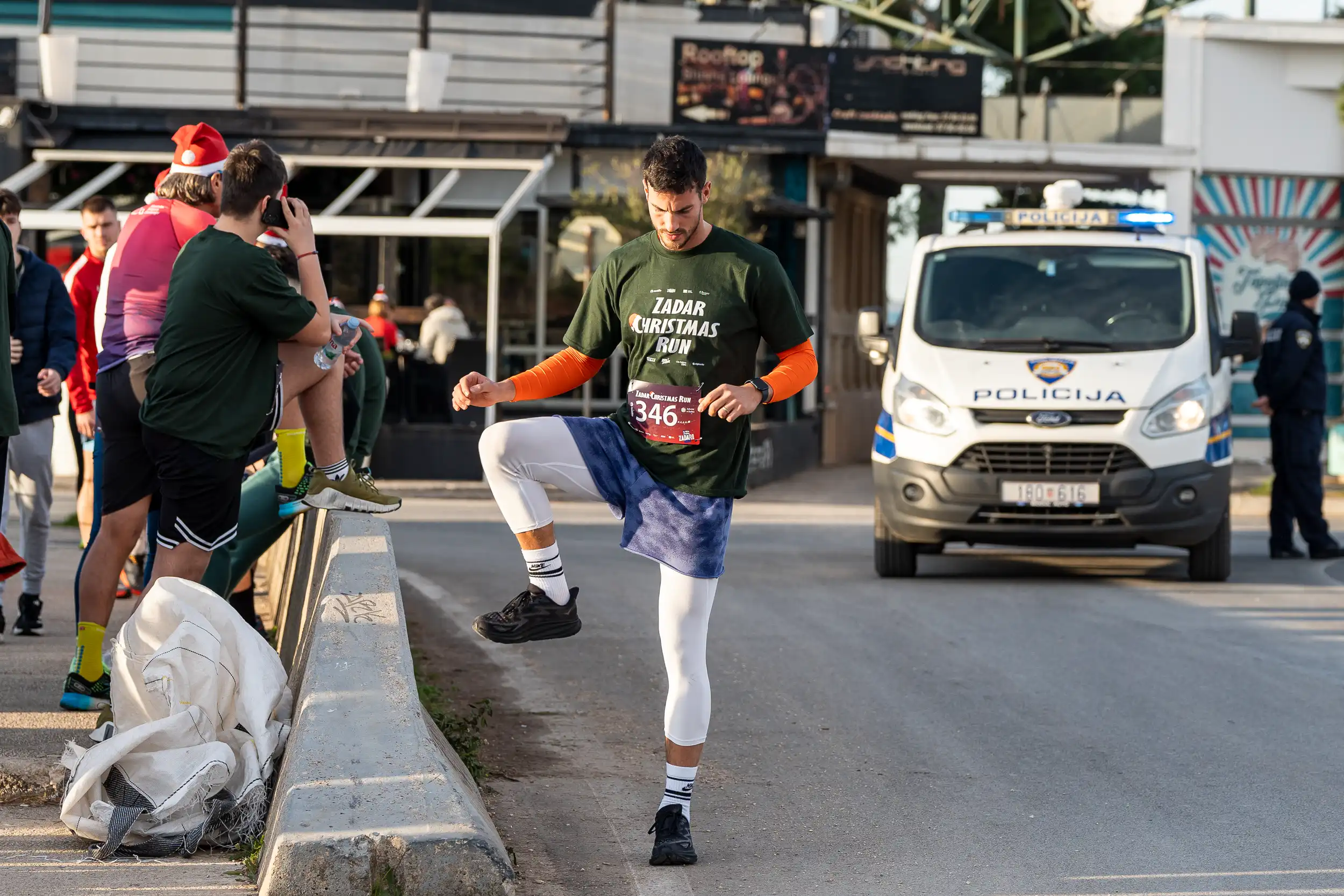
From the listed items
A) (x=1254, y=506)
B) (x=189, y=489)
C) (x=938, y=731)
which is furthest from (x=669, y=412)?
(x=1254, y=506)

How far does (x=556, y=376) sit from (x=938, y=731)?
260 cm

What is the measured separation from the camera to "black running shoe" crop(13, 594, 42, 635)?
8859mm

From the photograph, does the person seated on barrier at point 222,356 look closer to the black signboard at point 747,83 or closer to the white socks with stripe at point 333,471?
the white socks with stripe at point 333,471

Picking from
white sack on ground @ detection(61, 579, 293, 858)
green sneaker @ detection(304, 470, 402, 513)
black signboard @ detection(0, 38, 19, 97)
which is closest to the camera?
white sack on ground @ detection(61, 579, 293, 858)

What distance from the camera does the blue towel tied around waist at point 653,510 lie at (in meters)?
5.46

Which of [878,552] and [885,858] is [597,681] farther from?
[878,552]

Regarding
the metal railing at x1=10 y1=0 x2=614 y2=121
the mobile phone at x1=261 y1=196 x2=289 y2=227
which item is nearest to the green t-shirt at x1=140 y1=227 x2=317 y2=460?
the mobile phone at x1=261 y1=196 x2=289 y2=227

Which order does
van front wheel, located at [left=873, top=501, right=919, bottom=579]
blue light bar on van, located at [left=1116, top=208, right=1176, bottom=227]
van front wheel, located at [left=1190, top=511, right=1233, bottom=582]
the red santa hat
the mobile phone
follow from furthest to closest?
blue light bar on van, located at [left=1116, top=208, right=1176, bottom=227], van front wheel, located at [left=873, top=501, right=919, bottom=579], van front wheel, located at [left=1190, top=511, right=1233, bottom=582], the red santa hat, the mobile phone

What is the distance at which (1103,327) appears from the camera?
40.8 feet

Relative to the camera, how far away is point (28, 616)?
8.88 meters

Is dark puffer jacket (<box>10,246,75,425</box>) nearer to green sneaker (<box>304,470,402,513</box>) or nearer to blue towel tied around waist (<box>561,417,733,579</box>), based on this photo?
green sneaker (<box>304,470,402,513</box>)

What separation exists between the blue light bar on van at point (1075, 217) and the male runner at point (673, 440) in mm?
8139

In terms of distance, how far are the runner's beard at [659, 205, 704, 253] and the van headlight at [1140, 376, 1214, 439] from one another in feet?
22.6

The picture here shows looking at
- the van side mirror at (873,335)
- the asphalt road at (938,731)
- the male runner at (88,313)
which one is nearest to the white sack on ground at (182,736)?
the asphalt road at (938,731)
